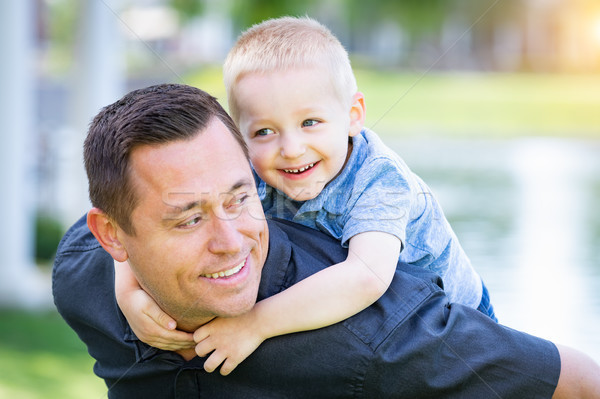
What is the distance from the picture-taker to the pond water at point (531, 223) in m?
7.40

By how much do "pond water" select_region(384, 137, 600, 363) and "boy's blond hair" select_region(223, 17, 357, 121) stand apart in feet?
13.7

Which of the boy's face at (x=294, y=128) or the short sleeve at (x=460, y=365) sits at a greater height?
the boy's face at (x=294, y=128)

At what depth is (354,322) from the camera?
1929mm

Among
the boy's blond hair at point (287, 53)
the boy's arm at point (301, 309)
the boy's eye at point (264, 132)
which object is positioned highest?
the boy's blond hair at point (287, 53)

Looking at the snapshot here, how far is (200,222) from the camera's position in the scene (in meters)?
1.92

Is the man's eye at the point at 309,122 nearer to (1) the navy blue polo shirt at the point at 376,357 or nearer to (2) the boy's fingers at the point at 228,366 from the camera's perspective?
(1) the navy blue polo shirt at the point at 376,357

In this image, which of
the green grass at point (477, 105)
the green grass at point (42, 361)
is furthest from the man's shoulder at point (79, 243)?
the green grass at point (477, 105)

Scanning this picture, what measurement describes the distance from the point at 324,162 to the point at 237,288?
597 millimetres

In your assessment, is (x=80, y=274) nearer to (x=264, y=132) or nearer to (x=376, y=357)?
(x=264, y=132)

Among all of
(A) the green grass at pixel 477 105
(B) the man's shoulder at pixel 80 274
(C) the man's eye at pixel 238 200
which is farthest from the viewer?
(A) the green grass at pixel 477 105

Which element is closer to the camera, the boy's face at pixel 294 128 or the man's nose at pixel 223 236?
the man's nose at pixel 223 236

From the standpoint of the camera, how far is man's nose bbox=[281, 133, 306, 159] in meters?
2.34

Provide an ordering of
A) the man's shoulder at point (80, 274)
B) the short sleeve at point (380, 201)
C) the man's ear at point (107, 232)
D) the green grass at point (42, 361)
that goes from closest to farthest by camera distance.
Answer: the man's ear at point (107, 232) < the short sleeve at point (380, 201) < the man's shoulder at point (80, 274) < the green grass at point (42, 361)

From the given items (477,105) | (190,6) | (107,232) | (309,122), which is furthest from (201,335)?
(477,105)
